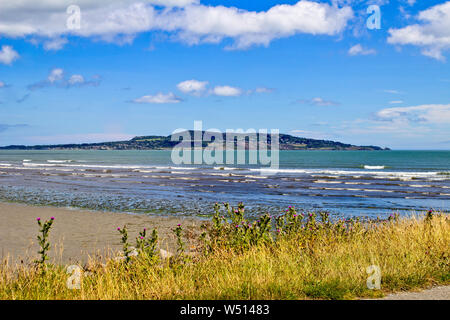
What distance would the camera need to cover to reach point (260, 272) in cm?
675

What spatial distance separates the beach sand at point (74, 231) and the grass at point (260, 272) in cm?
277

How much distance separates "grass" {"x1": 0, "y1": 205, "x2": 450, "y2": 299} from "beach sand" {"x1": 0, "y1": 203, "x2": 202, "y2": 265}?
277cm

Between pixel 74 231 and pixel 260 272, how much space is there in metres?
11.1

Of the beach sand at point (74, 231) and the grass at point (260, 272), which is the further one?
the beach sand at point (74, 231)

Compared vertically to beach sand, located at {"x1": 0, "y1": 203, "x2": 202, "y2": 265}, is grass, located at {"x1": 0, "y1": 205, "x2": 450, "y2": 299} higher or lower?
higher

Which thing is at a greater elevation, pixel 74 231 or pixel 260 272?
pixel 260 272

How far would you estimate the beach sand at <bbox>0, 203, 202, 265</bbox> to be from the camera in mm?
12047

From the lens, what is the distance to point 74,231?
619 inches

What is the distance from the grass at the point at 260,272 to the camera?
629 cm

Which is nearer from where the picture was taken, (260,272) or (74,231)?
(260,272)
